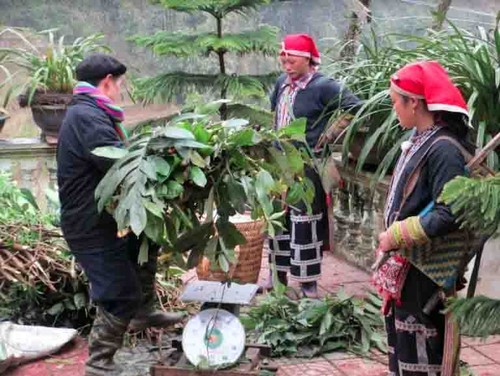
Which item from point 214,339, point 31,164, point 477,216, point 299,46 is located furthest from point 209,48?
point 477,216

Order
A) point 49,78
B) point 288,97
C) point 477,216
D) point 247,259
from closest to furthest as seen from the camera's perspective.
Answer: point 477,216 → point 288,97 → point 247,259 → point 49,78

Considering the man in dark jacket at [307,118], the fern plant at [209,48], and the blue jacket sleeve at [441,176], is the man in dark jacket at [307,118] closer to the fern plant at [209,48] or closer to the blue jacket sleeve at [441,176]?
the fern plant at [209,48]

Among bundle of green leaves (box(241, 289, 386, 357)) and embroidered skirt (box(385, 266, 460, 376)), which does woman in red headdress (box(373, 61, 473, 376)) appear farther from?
bundle of green leaves (box(241, 289, 386, 357))

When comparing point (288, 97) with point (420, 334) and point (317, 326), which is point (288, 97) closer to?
point (317, 326)

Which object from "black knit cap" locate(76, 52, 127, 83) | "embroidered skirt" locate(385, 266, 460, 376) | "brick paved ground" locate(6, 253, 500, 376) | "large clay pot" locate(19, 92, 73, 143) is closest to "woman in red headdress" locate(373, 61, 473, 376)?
"embroidered skirt" locate(385, 266, 460, 376)

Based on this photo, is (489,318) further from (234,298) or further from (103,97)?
(103,97)

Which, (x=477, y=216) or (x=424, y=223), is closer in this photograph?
(x=477, y=216)

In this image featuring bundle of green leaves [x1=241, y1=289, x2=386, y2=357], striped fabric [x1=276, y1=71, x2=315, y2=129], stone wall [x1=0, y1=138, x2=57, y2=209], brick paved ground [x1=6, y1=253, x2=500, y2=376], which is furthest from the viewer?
stone wall [x1=0, y1=138, x2=57, y2=209]

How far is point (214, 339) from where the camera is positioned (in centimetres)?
397

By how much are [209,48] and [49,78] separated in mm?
1263

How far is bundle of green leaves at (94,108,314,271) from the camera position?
142 inches

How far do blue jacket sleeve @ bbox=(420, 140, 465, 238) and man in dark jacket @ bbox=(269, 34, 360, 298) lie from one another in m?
2.12

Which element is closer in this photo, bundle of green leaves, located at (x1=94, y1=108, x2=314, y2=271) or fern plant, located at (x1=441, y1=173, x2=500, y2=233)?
fern plant, located at (x1=441, y1=173, x2=500, y2=233)

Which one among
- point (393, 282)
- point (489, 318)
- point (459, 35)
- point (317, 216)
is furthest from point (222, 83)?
point (489, 318)
